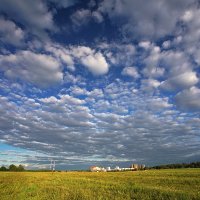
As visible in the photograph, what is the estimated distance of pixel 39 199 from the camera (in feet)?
60.8

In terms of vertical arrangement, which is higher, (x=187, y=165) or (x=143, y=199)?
(x=187, y=165)

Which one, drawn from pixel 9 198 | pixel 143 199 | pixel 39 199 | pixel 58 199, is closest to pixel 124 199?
pixel 143 199

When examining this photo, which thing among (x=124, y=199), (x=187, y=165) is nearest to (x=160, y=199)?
(x=124, y=199)

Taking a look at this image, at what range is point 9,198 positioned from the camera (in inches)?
736

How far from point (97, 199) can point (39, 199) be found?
402 cm

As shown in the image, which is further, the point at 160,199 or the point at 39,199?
the point at 39,199

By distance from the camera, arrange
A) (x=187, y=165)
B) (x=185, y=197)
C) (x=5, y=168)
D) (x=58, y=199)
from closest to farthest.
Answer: (x=185, y=197)
(x=58, y=199)
(x=187, y=165)
(x=5, y=168)

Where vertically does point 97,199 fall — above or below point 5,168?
below

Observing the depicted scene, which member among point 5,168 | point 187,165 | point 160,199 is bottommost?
point 160,199

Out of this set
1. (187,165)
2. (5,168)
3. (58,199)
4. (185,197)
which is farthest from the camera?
(5,168)

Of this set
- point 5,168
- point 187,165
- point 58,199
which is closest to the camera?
point 58,199

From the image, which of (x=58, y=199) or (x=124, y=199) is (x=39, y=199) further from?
(x=124, y=199)

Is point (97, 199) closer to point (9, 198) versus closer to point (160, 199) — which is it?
point (160, 199)

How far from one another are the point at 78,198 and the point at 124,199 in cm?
281
